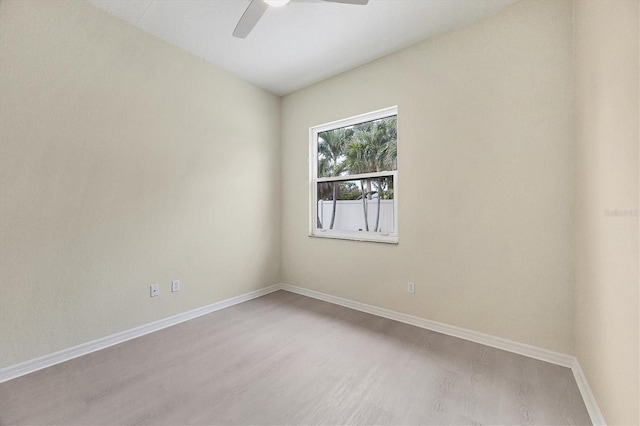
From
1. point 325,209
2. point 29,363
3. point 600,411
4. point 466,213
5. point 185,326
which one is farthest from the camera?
point 325,209

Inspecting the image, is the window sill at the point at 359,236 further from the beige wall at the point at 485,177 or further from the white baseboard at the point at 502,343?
the white baseboard at the point at 502,343

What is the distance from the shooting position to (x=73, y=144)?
6.72 ft

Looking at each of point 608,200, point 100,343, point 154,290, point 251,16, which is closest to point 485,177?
point 608,200

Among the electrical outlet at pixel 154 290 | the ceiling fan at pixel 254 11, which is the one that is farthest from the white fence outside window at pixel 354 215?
the electrical outlet at pixel 154 290

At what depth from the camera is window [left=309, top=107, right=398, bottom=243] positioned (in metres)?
2.91

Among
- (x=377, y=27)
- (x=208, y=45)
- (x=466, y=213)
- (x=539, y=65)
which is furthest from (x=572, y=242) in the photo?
(x=208, y=45)

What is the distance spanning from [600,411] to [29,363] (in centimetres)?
358

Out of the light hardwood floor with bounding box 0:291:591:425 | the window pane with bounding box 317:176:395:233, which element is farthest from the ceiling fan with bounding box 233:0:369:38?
the light hardwood floor with bounding box 0:291:591:425

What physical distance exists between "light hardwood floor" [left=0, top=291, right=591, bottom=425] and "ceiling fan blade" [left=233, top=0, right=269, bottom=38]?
8.33ft

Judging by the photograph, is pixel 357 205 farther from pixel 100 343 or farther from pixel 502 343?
pixel 100 343

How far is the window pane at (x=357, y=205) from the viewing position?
295 centimetres

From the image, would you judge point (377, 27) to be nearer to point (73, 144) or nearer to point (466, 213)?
point (466, 213)

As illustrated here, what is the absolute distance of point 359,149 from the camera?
3.19 meters

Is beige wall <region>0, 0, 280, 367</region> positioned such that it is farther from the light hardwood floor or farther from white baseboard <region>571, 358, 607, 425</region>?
white baseboard <region>571, 358, 607, 425</region>
